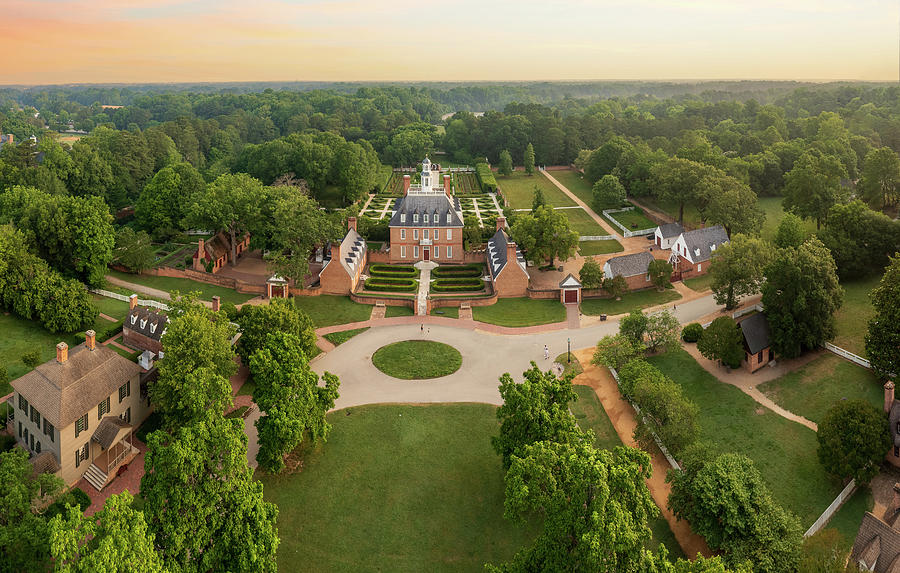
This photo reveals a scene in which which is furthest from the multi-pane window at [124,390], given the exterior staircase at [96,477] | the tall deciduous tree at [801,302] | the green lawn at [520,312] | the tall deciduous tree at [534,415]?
the tall deciduous tree at [801,302]

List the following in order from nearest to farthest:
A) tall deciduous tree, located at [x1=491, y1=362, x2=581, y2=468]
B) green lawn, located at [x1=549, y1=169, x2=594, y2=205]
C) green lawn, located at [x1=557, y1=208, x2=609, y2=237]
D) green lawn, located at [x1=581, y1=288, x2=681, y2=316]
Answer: tall deciduous tree, located at [x1=491, y1=362, x2=581, y2=468], green lawn, located at [x1=581, y1=288, x2=681, y2=316], green lawn, located at [x1=557, y1=208, x2=609, y2=237], green lawn, located at [x1=549, y1=169, x2=594, y2=205]

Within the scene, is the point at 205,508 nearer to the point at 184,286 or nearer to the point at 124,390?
the point at 124,390

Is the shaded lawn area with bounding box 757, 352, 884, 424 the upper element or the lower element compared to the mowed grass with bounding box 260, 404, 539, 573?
upper

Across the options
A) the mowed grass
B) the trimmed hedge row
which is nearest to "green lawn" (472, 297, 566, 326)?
the mowed grass

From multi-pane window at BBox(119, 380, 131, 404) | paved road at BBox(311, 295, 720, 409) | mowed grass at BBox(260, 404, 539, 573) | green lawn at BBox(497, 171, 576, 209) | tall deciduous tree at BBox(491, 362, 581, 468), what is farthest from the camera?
green lawn at BBox(497, 171, 576, 209)

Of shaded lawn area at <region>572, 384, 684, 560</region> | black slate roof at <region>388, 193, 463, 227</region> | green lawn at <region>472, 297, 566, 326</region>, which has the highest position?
black slate roof at <region>388, 193, 463, 227</region>

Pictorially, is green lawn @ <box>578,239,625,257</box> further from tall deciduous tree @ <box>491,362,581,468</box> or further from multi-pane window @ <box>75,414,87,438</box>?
multi-pane window @ <box>75,414,87,438</box>

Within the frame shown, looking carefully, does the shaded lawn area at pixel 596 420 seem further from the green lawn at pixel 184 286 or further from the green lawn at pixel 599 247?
the green lawn at pixel 184 286

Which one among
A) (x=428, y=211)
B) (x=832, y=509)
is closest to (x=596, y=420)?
(x=832, y=509)
